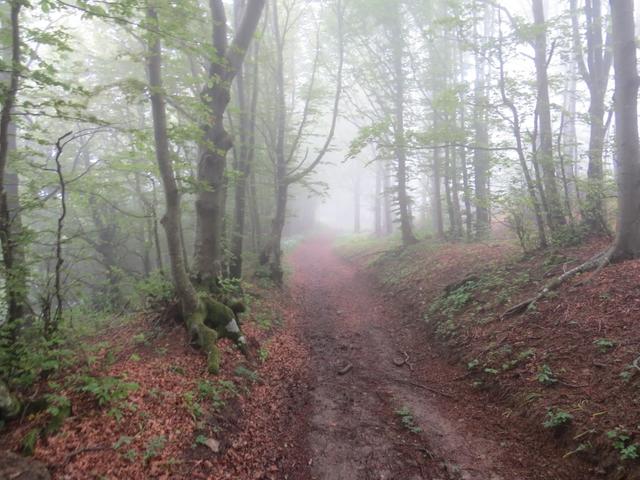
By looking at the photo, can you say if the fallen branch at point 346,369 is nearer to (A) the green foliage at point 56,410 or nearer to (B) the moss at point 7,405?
(A) the green foliage at point 56,410

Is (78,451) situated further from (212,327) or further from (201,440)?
(212,327)

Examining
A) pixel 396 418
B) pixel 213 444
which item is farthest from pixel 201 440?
pixel 396 418

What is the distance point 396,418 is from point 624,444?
2661 mm

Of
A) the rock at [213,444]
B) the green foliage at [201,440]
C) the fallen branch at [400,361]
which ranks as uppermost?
the green foliage at [201,440]

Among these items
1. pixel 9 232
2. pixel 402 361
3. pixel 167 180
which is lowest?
pixel 402 361

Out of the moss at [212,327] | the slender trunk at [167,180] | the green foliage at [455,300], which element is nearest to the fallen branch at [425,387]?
the green foliage at [455,300]

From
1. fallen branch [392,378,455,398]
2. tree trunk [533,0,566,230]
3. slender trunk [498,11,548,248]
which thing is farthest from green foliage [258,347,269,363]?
tree trunk [533,0,566,230]

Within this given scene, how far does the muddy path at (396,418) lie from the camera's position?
4461 millimetres

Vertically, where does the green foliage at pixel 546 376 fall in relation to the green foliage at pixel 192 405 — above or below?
above

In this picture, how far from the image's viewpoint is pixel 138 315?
814 centimetres

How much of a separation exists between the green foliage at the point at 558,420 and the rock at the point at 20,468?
5.39m

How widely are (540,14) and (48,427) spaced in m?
14.9

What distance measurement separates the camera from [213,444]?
182 inches

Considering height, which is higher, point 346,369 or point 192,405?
point 192,405
